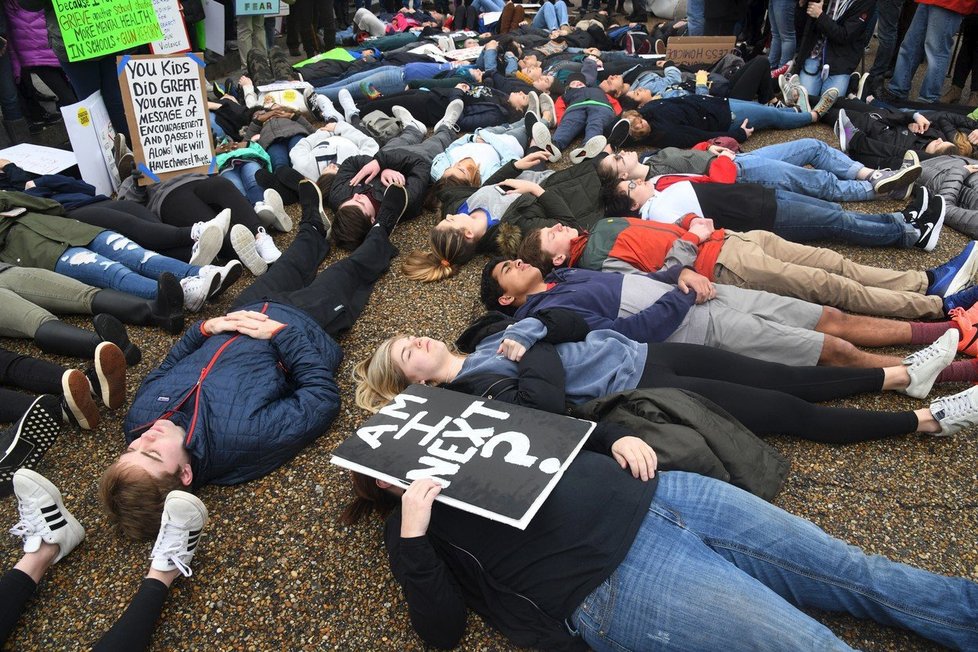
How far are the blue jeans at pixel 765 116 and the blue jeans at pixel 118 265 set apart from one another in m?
6.13

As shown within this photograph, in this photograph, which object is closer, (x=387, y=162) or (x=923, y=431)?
(x=923, y=431)

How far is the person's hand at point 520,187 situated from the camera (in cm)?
542

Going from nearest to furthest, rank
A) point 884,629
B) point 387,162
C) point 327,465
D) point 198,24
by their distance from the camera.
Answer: point 884,629 → point 327,465 → point 387,162 → point 198,24

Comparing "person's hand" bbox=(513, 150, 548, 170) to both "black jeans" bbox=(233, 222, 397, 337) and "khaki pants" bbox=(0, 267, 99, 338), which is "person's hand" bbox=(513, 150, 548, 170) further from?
"khaki pants" bbox=(0, 267, 99, 338)

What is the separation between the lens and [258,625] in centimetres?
251

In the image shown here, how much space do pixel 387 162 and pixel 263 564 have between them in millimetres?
4258

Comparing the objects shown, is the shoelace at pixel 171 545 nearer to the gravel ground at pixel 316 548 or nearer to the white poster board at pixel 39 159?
the gravel ground at pixel 316 548

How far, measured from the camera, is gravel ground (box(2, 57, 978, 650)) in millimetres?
2484

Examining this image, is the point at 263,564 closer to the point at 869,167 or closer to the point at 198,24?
the point at 869,167

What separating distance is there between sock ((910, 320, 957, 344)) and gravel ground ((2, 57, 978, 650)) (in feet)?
1.41

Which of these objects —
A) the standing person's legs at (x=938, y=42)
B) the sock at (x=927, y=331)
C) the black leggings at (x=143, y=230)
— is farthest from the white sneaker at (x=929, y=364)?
the standing person's legs at (x=938, y=42)

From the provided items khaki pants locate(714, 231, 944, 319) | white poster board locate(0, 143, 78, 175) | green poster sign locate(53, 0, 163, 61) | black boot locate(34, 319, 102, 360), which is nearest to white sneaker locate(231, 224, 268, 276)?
black boot locate(34, 319, 102, 360)

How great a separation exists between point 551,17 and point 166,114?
32.2 ft

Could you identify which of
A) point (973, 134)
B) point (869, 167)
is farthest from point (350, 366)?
point (973, 134)
